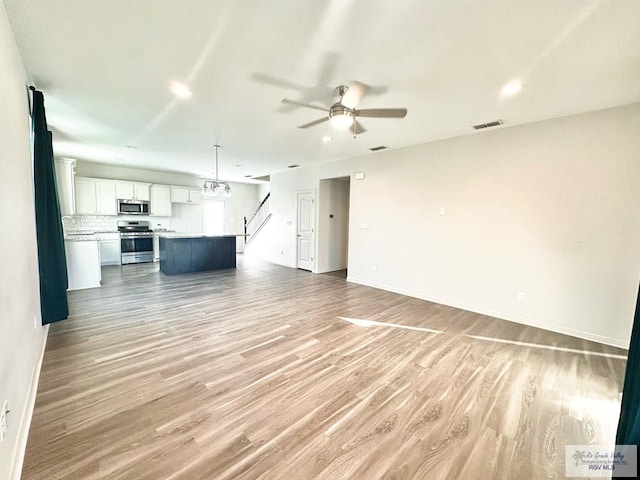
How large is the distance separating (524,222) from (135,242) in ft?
30.1

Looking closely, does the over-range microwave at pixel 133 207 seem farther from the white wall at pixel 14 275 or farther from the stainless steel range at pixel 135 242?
the white wall at pixel 14 275

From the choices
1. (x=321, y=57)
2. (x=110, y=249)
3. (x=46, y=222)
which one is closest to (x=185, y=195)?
(x=110, y=249)

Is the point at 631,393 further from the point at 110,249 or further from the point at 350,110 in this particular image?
the point at 110,249

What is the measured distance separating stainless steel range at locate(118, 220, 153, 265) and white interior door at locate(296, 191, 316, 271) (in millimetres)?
4603

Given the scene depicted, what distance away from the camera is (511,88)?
273cm

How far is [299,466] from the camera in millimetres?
1538

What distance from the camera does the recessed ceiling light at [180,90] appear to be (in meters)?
2.82

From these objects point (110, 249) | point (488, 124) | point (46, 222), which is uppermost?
point (488, 124)

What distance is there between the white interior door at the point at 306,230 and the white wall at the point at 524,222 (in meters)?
1.84

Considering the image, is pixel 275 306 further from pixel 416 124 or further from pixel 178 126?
pixel 416 124

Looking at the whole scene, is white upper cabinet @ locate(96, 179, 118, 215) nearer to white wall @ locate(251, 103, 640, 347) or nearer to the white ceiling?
the white ceiling

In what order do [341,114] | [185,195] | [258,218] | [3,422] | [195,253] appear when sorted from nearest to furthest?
1. [3,422]
2. [341,114]
3. [195,253]
4. [185,195]
5. [258,218]

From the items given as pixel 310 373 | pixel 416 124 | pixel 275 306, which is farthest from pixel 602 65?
pixel 275 306

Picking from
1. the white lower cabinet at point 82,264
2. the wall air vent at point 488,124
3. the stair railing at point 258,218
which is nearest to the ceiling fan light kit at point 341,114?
the wall air vent at point 488,124
